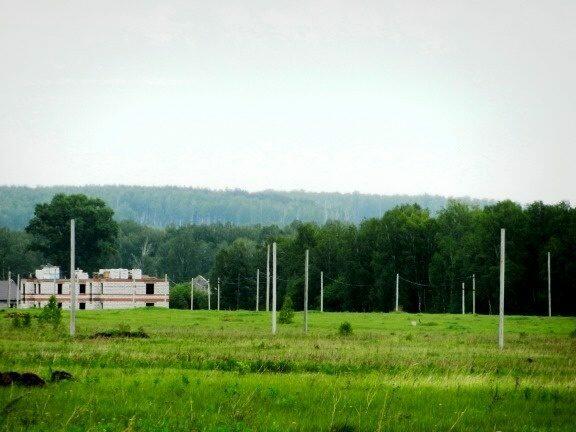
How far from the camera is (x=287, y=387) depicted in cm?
2277

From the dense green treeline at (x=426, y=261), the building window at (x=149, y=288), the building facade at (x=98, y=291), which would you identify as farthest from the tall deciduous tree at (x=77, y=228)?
the building window at (x=149, y=288)

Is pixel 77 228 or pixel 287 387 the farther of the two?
pixel 77 228

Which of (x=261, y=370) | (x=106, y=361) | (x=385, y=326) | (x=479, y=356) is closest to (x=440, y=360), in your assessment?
(x=479, y=356)

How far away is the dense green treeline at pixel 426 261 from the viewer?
107 metres

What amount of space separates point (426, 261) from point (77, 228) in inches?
2382

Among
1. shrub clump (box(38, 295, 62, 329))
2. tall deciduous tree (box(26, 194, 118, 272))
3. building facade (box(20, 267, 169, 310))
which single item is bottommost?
building facade (box(20, 267, 169, 310))

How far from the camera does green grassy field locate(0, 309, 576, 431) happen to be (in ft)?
58.1

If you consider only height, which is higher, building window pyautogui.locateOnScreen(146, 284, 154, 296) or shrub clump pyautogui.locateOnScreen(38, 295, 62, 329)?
shrub clump pyautogui.locateOnScreen(38, 295, 62, 329)

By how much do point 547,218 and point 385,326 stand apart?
53.6 m

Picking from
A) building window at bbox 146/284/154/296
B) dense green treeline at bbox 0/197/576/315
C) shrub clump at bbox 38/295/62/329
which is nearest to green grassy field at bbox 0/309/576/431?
shrub clump at bbox 38/295/62/329

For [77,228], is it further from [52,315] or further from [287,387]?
[287,387]

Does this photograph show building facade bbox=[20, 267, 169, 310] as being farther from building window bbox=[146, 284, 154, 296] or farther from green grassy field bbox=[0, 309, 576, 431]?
green grassy field bbox=[0, 309, 576, 431]

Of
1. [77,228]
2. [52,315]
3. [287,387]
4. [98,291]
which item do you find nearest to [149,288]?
[98,291]

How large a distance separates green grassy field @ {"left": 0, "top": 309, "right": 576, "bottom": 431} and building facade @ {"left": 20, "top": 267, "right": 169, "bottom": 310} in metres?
100
